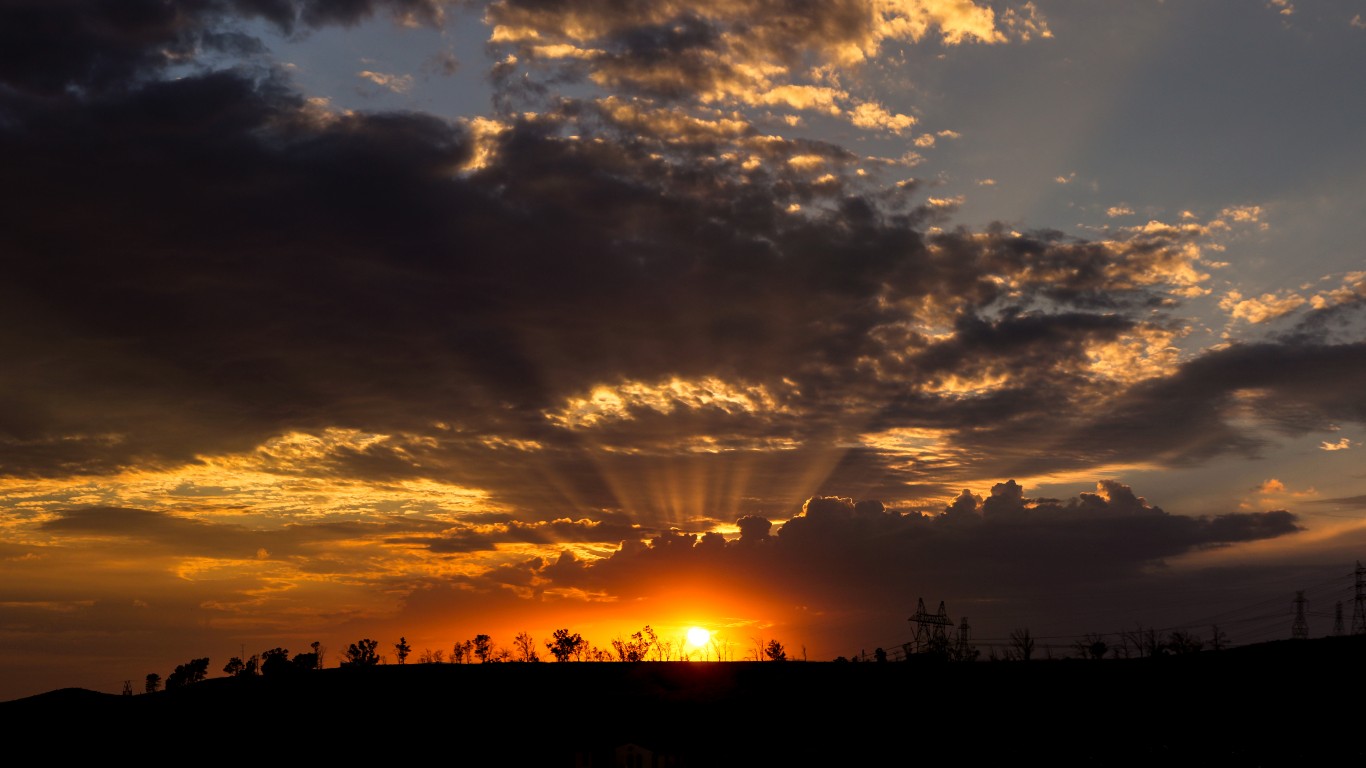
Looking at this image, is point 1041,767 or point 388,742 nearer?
point 1041,767

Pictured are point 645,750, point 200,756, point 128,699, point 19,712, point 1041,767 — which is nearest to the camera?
point 1041,767

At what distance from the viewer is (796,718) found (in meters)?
165

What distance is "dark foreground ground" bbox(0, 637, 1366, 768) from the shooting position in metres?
136

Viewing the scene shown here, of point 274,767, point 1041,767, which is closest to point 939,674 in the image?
point 1041,767

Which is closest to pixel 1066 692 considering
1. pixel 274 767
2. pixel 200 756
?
pixel 274 767

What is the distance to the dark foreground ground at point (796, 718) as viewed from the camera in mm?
135750

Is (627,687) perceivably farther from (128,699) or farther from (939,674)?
(128,699)

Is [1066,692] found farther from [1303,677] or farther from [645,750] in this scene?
[645,750]

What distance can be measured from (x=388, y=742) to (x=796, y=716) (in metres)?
59.5

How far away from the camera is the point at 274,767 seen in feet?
511

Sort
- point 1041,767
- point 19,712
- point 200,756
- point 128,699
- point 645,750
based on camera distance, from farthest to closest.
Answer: point 128,699 → point 19,712 → point 200,756 → point 645,750 → point 1041,767

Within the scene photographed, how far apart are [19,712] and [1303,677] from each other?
194973mm

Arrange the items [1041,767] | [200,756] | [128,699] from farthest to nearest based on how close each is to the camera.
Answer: [128,699] < [200,756] < [1041,767]

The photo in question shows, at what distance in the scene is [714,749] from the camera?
15100 cm
